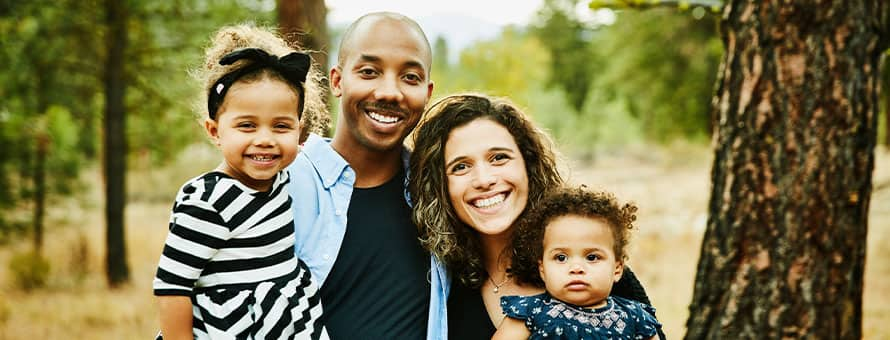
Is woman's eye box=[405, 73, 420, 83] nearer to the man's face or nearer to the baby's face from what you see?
the man's face

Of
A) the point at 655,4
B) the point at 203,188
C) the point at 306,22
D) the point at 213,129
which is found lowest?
the point at 203,188

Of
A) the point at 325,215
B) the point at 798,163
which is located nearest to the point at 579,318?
the point at 798,163

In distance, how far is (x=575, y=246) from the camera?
2.61 m

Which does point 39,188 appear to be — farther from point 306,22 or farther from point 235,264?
point 235,264

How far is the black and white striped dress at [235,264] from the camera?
2268mm

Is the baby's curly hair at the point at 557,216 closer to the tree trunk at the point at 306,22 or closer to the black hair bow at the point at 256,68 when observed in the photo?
the black hair bow at the point at 256,68

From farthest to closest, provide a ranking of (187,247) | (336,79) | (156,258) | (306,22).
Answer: (156,258), (306,22), (336,79), (187,247)

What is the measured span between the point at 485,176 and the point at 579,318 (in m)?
0.60

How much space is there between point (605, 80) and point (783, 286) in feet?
68.3

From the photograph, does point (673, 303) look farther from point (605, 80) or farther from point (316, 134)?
point (605, 80)

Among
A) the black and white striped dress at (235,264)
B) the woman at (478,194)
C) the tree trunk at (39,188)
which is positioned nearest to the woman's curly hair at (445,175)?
the woman at (478,194)

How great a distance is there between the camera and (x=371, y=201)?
294 cm

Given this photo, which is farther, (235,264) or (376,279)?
(376,279)

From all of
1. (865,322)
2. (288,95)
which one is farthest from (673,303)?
(288,95)
